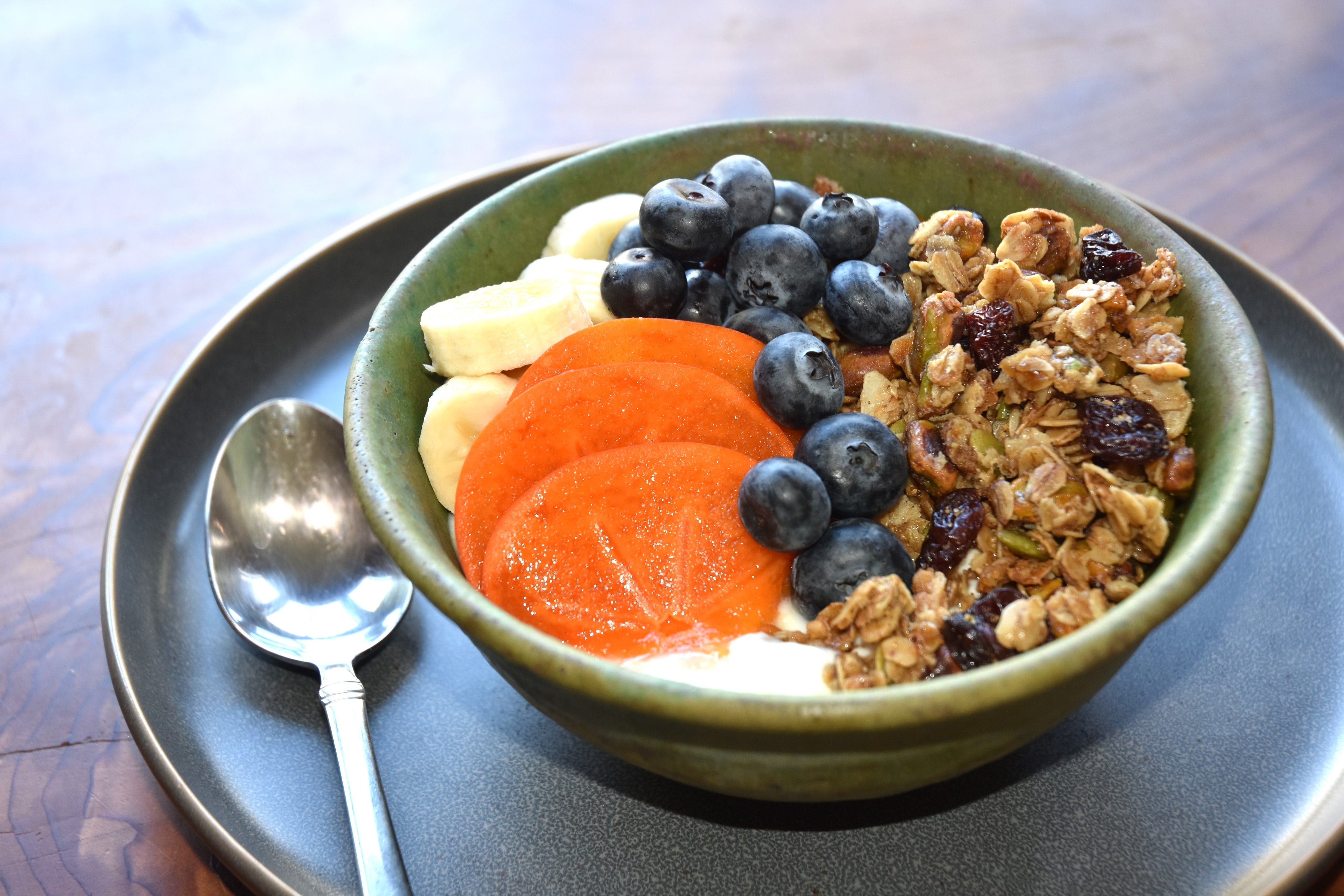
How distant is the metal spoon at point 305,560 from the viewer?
1.26 m

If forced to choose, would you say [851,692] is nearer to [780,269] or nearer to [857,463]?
[857,463]

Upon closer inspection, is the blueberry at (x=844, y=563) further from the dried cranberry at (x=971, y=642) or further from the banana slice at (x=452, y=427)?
the banana slice at (x=452, y=427)

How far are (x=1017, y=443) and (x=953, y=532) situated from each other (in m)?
0.14

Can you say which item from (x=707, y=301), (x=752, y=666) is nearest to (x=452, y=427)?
(x=707, y=301)

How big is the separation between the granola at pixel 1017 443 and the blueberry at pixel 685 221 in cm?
27

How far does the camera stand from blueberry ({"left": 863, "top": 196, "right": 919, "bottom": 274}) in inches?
57.5

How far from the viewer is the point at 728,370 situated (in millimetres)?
1322

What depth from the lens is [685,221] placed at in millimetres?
1338

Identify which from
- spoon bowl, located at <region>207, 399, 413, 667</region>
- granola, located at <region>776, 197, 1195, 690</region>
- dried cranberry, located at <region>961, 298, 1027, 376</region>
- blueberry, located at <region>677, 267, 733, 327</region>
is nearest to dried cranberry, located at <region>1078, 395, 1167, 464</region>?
granola, located at <region>776, 197, 1195, 690</region>

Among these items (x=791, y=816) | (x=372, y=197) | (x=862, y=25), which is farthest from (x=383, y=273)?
(x=862, y=25)

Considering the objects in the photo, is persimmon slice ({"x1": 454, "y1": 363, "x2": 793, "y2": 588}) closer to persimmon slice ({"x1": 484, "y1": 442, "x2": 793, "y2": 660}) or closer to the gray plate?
persimmon slice ({"x1": 484, "y1": 442, "x2": 793, "y2": 660})

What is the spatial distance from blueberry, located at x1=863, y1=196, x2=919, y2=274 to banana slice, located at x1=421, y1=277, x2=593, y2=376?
0.44 meters

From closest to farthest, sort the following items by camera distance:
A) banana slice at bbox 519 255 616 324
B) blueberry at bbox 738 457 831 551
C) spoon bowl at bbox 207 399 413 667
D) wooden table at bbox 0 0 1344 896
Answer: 1. blueberry at bbox 738 457 831 551
2. spoon bowl at bbox 207 399 413 667
3. banana slice at bbox 519 255 616 324
4. wooden table at bbox 0 0 1344 896

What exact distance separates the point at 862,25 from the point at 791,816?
2379 mm
